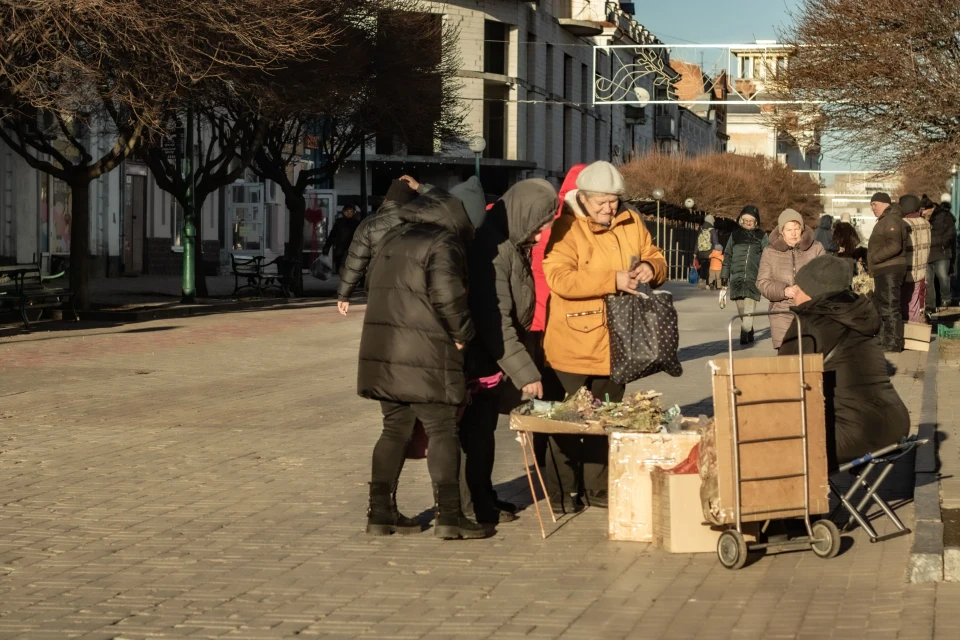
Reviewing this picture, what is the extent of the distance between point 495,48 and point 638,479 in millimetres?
53728

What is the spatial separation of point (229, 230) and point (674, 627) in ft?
137

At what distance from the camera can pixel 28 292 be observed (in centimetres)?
2152

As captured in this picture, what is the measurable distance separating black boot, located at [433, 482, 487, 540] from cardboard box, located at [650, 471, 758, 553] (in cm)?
92

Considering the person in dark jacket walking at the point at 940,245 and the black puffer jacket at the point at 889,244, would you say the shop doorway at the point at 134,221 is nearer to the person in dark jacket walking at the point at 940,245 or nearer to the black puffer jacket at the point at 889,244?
Answer: the person in dark jacket walking at the point at 940,245

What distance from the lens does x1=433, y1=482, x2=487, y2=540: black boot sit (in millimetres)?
7312

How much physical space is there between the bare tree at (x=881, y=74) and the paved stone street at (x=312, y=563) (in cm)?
1019

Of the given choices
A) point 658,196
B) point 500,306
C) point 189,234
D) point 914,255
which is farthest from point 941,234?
point 658,196

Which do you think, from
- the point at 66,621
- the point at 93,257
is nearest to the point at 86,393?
the point at 66,621

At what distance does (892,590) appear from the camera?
20.6 ft

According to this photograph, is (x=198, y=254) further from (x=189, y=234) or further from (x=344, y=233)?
(x=344, y=233)

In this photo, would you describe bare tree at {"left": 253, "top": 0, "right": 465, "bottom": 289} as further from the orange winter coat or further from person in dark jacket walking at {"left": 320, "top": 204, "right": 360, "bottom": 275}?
the orange winter coat

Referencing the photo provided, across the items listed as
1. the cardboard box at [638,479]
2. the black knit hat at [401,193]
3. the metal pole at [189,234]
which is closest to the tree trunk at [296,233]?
the metal pole at [189,234]

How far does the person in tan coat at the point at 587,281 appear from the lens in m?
7.80

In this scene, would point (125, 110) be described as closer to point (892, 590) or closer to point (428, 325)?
point (428, 325)
